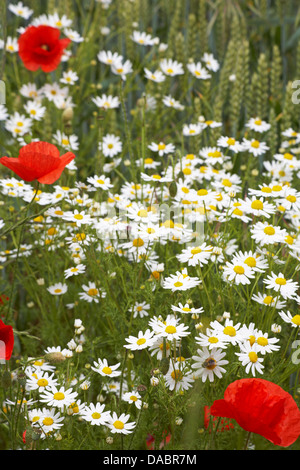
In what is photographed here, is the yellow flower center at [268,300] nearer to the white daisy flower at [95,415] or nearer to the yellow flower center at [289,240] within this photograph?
the yellow flower center at [289,240]

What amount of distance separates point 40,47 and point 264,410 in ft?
3.40

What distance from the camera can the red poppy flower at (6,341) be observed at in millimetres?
761

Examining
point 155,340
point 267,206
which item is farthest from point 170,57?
point 155,340

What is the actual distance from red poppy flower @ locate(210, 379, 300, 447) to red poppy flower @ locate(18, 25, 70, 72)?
943mm

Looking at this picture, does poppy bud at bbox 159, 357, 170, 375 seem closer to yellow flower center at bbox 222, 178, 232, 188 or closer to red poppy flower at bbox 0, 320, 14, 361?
red poppy flower at bbox 0, 320, 14, 361

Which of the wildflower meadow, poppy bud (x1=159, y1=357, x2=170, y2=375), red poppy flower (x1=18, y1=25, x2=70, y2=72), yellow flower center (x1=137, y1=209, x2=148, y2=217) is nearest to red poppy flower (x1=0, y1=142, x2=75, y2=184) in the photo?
the wildflower meadow

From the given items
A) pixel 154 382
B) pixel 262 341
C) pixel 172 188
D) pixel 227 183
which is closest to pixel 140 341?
pixel 154 382

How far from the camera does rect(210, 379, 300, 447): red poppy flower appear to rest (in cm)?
70

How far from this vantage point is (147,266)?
3.26 ft

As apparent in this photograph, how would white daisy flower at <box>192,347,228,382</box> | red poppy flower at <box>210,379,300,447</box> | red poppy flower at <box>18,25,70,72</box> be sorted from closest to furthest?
red poppy flower at <box>210,379,300,447</box> < white daisy flower at <box>192,347,228,382</box> < red poppy flower at <box>18,25,70,72</box>

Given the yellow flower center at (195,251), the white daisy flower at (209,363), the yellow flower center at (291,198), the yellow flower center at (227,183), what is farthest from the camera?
the yellow flower center at (227,183)

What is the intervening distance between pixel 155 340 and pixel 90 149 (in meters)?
0.86

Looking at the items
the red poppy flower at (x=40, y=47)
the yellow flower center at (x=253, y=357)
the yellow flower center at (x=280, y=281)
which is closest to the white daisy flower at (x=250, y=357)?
the yellow flower center at (x=253, y=357)
